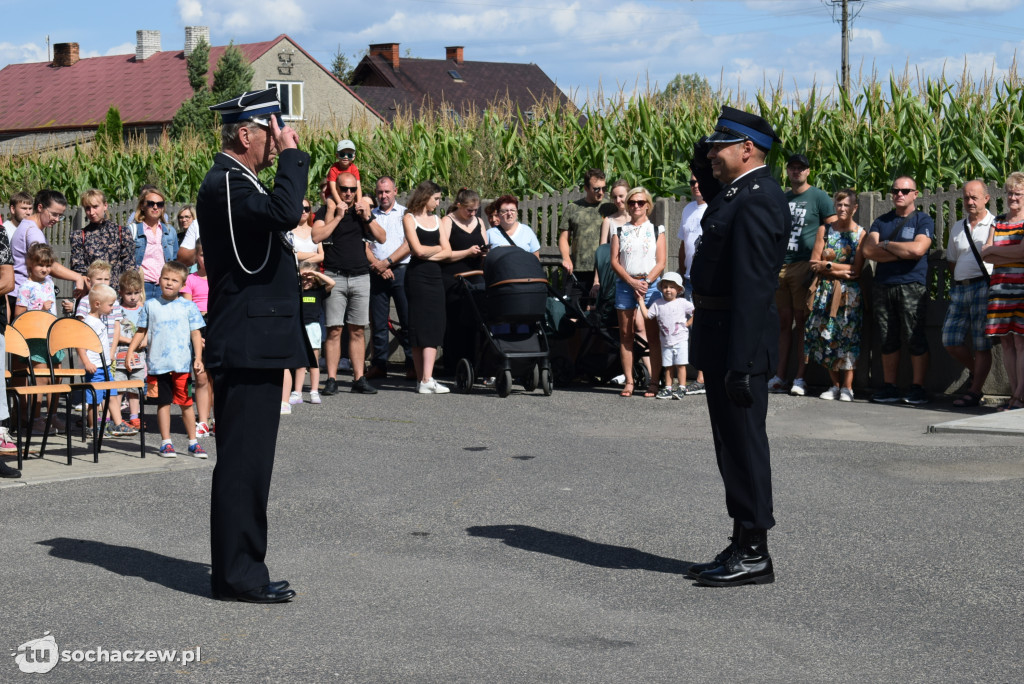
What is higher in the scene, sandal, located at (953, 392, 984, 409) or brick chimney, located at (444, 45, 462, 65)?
brick chimney, located at (444, 45, 462, 65)

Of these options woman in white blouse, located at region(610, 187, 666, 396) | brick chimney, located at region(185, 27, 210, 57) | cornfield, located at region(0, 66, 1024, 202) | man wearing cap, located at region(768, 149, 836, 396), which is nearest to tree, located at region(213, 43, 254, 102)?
brick chimney, located at region(185, 27, 210, 57)

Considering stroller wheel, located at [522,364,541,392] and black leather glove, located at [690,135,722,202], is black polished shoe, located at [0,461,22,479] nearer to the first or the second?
black leather glove, located at [690,135,722,202]

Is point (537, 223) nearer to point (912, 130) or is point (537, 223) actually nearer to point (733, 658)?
point (912, 130)

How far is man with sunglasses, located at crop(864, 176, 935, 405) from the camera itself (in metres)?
12.7

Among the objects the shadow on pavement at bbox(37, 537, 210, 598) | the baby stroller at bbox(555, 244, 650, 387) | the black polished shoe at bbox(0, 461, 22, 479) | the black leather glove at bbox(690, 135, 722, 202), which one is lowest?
the shadow on pavement at bbox(37, 537, 210, 598)

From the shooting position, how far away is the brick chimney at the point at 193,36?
67238 millimetres

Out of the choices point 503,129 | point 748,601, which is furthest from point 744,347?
point 503,129

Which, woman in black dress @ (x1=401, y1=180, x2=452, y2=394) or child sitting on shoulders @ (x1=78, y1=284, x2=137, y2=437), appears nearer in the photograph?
child sitting on shoulders @ (x1=78, y1=284, x2=137, y2=437)

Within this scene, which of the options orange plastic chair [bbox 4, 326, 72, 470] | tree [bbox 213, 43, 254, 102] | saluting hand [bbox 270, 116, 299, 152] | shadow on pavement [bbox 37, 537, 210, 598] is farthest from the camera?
tree [bbox 213, 43, 254, 102]

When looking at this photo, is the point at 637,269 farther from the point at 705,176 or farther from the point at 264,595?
the point at 264,595

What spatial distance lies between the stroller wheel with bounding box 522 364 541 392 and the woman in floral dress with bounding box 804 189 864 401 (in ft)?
9.17

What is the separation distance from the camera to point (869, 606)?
230 inches

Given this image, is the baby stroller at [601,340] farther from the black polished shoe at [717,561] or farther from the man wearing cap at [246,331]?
the man wearing cap at [246,331]

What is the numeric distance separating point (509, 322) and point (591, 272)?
5.77 ft
